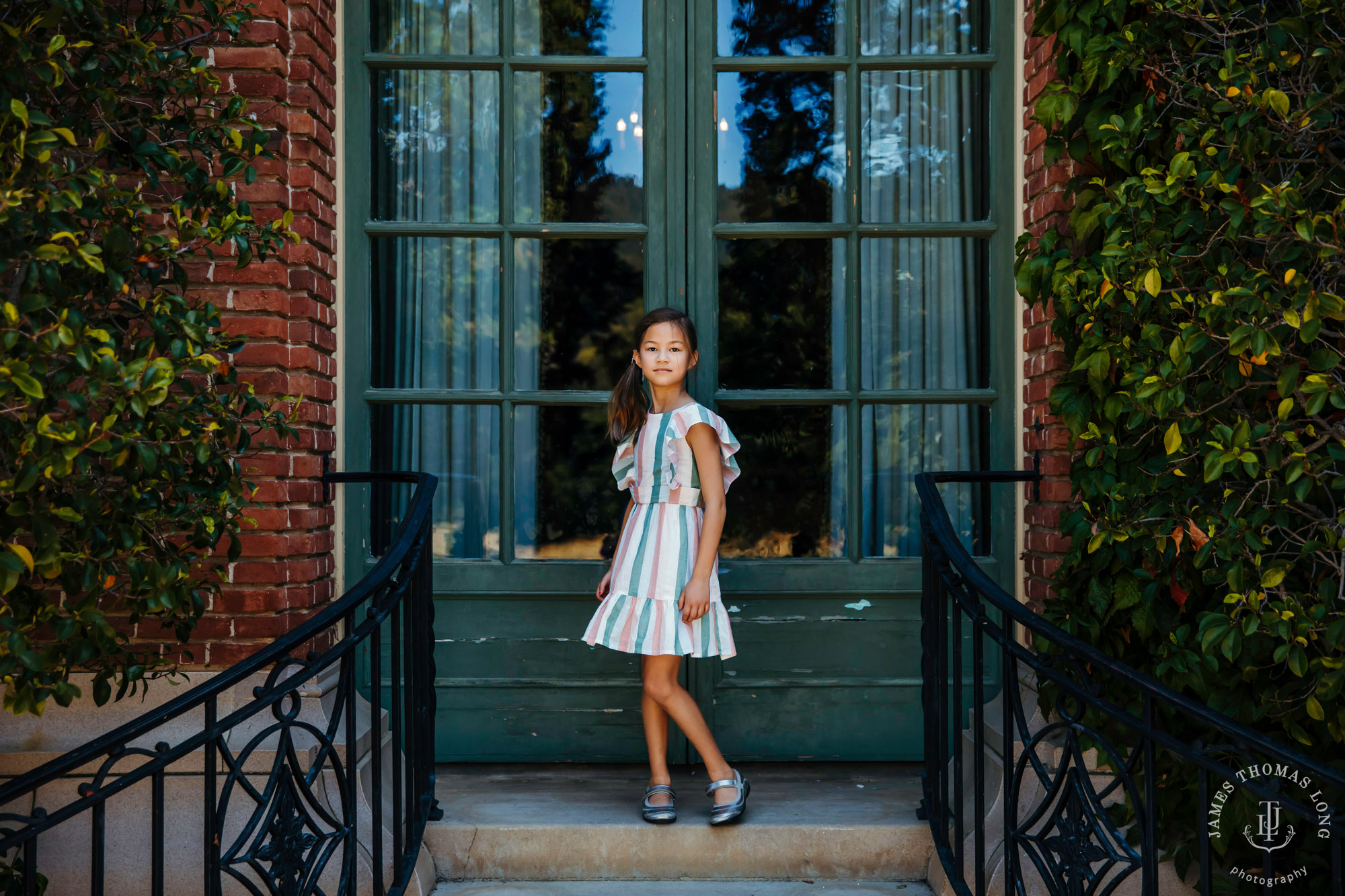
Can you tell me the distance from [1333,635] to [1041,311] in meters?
1.31

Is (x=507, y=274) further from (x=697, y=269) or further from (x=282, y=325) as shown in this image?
(x=282, y=325)

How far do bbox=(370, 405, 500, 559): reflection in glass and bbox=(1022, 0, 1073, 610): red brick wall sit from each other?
1.84 meters

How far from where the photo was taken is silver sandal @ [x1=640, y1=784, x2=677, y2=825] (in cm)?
277

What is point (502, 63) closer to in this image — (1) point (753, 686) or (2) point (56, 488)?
(2) point (56, 488)

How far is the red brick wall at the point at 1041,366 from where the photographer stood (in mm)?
3031

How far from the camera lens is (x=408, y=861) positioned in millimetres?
2527

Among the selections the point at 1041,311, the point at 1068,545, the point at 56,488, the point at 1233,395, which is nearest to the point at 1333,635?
the point at 1233,395

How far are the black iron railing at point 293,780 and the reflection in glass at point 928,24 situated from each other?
7.54ft

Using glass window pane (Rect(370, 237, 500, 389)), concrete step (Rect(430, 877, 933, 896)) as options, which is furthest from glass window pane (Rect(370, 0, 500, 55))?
concrete step (Rect(430, 877, 933, 896))

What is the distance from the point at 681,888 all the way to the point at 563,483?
1.42 meters

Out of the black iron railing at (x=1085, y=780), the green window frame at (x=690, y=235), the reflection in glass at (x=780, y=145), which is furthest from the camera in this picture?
the reflection in glass at (x=780, y=145)

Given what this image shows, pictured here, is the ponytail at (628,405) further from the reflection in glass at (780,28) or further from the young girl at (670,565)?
the reflection in glass at (780,28)

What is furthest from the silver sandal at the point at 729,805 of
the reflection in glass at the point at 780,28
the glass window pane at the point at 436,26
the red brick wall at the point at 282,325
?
the glass window pane at the point at 436,26

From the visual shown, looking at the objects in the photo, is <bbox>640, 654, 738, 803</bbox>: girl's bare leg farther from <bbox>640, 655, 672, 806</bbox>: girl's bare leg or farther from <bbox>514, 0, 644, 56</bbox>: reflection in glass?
<bbox>514, 0, 644, 56</bbox>: reflection in glass
